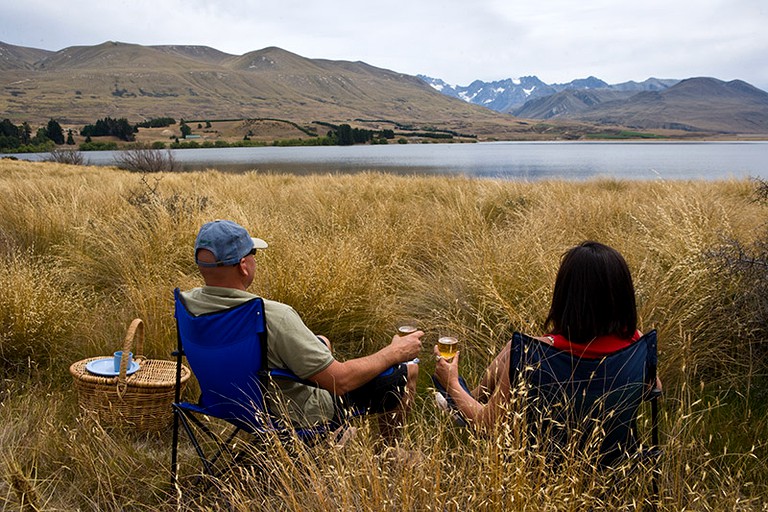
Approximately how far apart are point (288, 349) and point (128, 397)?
3.87ft

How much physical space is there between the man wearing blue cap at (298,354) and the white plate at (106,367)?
2.97ft

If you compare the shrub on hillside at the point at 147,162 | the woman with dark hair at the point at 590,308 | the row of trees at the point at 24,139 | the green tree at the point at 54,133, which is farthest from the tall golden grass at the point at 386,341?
the green tree at the point at 54,133

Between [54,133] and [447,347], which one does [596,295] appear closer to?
[447,347]

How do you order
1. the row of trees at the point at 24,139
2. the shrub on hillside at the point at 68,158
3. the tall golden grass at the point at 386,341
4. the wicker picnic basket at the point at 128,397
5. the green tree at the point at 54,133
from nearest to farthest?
1. the tall golden grass at the point at 386,341
2. the wicker picnic basket at the point at 128,397
3. the shrub on hillside at the point at 68,158
4. the row of trees at the point at 24,139
5. the green tree at the point at 54,133

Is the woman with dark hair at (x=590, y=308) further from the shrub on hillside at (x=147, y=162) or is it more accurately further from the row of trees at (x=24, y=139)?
the row of trees at (x=24, y=139)

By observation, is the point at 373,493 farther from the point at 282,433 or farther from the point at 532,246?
the point at 532,246

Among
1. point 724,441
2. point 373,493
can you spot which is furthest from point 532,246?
point 373,493

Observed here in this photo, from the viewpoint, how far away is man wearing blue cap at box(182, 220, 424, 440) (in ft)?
7.42

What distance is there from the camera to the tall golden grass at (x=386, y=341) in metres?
1.68

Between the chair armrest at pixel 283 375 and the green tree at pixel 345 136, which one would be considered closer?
the chair armrest at pixel 283 375

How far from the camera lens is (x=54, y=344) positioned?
12.4ft

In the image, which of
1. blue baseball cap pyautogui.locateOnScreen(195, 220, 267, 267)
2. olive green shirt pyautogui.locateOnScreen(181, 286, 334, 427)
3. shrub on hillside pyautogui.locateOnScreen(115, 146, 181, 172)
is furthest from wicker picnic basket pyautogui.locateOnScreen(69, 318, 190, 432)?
shrub on hillside pyautogui.locateOnScreen(115, 146, 181, 172)

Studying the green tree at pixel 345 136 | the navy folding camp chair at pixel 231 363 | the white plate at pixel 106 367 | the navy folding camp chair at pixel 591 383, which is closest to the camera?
the navy folding camp chair at pixel 591 383

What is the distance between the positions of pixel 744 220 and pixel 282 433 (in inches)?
224
